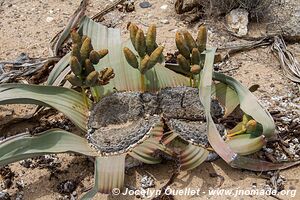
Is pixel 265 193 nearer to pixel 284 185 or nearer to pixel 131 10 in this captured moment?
pixel 284 185

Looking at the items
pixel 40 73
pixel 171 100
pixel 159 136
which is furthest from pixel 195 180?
pixel 40 73

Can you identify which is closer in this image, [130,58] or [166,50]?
[130,58]

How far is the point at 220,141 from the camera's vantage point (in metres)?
1.48

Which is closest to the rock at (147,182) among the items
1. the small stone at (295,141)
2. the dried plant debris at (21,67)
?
the small stone at (295,141)

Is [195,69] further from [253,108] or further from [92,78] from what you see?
[92,78]

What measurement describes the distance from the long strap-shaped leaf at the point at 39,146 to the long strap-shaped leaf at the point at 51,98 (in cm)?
10

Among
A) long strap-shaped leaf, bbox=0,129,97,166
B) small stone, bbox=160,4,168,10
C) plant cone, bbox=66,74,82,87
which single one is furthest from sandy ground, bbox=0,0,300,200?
plant cone, bbox=66,74,82,87

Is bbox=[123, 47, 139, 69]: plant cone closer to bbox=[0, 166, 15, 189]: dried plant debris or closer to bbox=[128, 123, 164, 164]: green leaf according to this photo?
bbox=[128, 123, 164, 164]: green leaf

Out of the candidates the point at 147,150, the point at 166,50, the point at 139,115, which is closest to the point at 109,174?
the point at 147,150

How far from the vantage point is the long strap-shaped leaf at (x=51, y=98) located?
1.59m

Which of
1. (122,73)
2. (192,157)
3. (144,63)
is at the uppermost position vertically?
(144,63)

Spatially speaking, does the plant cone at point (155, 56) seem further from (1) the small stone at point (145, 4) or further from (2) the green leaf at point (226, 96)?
(1) the small stone at point (145, 4)

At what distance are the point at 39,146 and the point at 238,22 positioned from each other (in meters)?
1.08

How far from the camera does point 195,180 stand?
161 cm
